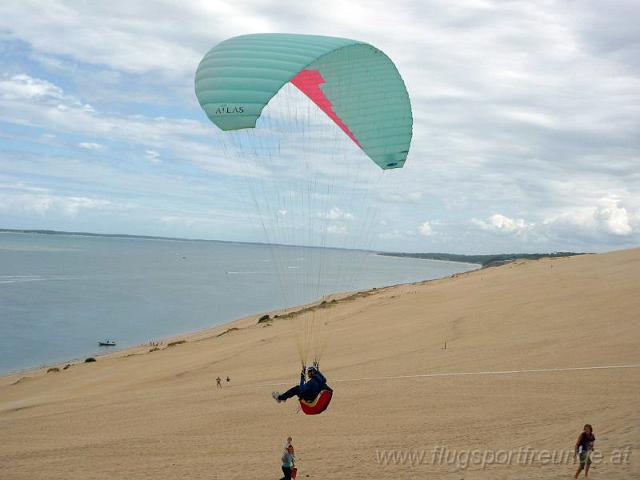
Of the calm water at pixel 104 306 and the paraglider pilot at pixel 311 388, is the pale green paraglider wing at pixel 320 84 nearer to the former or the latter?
the paraglider pilot at pixel 311 388

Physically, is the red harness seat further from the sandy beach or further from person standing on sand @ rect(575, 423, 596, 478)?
person standing on sand @ rect(575, 423, 596, 478)

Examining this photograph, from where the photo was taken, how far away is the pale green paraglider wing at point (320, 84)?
962 cm

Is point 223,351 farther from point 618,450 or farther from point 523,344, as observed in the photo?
point 618,450

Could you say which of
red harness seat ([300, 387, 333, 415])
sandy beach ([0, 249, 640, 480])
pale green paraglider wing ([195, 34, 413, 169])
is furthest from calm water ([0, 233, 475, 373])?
red harness seat ([300, 387, 333, 415])

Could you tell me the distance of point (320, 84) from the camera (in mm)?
11828

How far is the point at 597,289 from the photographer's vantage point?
27.7 meters

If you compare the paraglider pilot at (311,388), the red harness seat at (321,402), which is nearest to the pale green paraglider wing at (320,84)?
the paraglider pilot at (311,388)

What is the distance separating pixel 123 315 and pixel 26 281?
33.8m

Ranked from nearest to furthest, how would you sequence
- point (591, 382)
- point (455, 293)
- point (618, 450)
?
point (618, 450), point (591, 382), point (455, 293)

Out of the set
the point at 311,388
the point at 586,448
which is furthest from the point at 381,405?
the point at 586,448

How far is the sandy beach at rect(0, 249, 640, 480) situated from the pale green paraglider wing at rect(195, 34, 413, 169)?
6341mm

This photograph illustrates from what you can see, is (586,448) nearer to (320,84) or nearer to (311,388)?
(311,388)

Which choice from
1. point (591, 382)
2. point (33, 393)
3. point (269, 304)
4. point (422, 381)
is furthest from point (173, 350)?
point (269, 304)

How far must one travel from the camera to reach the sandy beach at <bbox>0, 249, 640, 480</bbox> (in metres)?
11.5
